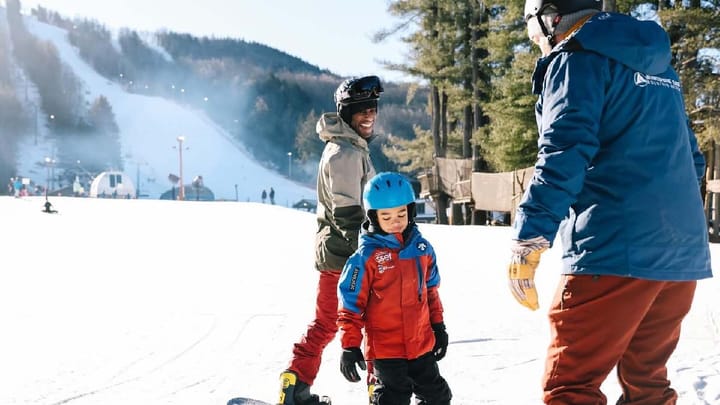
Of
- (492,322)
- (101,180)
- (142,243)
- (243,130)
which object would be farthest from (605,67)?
(243,130)

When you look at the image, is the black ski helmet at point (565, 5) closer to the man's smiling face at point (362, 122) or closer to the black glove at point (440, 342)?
the man's smiling face at point (362, 122)

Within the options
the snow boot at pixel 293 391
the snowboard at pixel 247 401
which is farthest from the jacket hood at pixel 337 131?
the snowboard at pixel 247 401

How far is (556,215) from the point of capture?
2162 millimetres

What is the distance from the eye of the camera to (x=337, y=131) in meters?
3.57

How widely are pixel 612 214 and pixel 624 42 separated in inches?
24.3

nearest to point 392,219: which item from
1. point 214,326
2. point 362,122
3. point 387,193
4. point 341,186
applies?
point 387,193

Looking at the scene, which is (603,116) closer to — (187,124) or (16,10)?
(187,124)

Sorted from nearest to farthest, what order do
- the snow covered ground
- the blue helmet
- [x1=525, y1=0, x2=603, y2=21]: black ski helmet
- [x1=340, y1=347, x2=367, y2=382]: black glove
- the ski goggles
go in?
[x1=525, y1=0, x2=603, y2=21]: black ski helmet < [x1=340, y1=347, x2=367, y2=382]: black glove < the blue helmet < the ski goggles < the snow covered ground

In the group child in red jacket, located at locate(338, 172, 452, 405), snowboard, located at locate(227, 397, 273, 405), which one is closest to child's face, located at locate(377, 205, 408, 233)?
child in red jacket, located at locate(338, 172, 452, 405)

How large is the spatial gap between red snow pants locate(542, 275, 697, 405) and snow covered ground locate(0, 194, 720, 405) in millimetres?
1322

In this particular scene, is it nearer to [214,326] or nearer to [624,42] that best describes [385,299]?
[624,42]

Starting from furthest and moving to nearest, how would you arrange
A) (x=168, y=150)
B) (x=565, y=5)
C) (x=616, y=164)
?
(x=168, y=150) < (x=565, y=5) < (x=616, y=164)

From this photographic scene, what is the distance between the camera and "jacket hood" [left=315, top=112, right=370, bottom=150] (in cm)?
358

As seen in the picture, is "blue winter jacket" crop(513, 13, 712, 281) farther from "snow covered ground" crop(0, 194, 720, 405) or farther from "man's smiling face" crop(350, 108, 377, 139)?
"snow covered ground" crop(0, 194, 720, 405)
